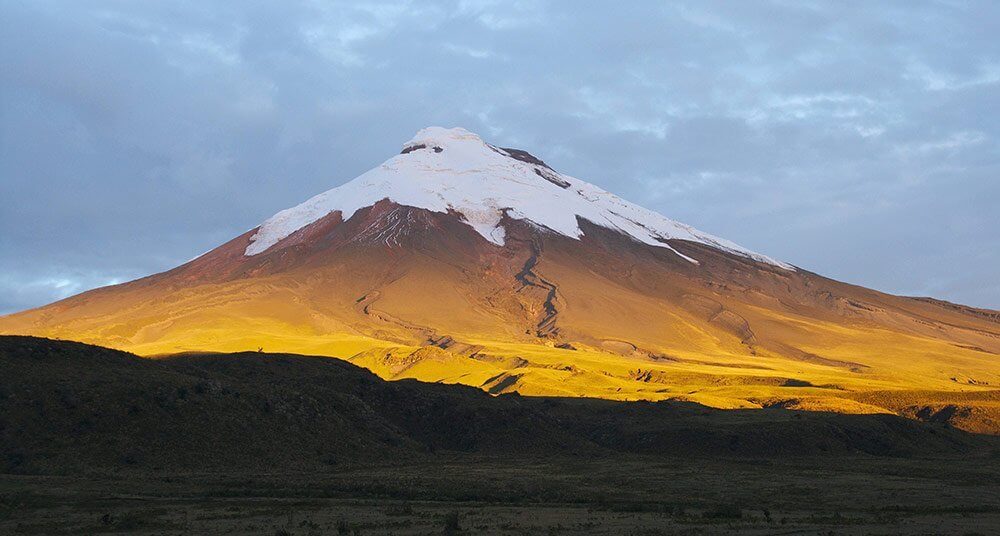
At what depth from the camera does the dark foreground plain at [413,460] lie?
32.5 metres

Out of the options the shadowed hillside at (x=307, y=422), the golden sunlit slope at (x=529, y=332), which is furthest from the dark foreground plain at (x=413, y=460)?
the golden sunlit slope at (x=529, y=332)

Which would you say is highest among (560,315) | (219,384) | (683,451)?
(560,315)

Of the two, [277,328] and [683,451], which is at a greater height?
[277,328]

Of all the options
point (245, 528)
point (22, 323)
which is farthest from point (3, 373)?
point (22, 323)

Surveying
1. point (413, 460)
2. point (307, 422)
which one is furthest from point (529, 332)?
point (307, 422)

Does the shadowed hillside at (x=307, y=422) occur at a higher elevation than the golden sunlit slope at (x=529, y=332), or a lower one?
lower

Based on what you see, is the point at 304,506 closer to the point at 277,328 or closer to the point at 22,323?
the point at 277,328

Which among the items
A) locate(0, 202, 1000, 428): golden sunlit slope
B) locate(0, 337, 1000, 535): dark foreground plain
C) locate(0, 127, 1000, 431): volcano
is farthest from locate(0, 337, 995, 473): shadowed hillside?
locate(0, 202, 1000, 428): golden sunlit slope

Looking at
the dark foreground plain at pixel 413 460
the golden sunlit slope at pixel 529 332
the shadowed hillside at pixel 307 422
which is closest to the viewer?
the dark foreground plain at pixel 413 460

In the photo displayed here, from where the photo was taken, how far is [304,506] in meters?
35.6

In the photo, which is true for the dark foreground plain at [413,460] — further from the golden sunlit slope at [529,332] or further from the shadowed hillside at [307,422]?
the golden sunlit slope at [529,332]

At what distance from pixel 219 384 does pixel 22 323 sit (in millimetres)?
139190

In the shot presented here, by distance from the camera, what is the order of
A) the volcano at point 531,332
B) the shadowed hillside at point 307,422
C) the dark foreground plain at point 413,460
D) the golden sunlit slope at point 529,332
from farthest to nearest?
the golden sunlit slope at point 529,332 → the volcano at point 531,332 → the shadowed hillside at point 307,422 → the dark foreground plain at point 413,460

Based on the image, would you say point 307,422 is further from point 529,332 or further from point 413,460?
point 529,332
